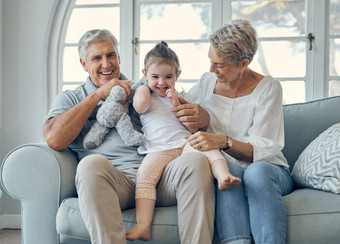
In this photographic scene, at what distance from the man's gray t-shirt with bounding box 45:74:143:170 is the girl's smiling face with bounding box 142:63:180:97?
20 cm

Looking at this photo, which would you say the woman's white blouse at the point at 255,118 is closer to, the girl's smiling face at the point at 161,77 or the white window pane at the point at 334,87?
the girl's smiling face at the point at 161,77

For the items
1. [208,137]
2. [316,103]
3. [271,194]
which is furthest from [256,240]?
[316,103]

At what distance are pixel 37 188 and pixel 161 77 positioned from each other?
2.38 feet

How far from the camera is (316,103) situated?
2.61 metres

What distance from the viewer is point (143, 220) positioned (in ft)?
6.12

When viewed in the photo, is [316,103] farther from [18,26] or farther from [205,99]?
[18,26]

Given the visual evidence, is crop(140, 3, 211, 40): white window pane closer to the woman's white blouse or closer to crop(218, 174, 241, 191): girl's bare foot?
the woman's white blouse

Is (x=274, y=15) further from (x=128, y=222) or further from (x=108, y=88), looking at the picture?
(x=128, y=222)

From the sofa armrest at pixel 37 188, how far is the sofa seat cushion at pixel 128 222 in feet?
0.27

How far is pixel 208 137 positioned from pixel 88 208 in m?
0.58

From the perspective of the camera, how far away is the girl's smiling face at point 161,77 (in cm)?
218

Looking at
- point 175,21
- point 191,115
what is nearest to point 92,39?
point 191,115

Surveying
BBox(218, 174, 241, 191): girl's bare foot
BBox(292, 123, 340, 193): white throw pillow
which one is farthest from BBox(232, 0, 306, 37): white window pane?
BBox(218, 174, 241, 191): girl's bare foot

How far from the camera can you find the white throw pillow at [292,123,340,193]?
6.79ft
